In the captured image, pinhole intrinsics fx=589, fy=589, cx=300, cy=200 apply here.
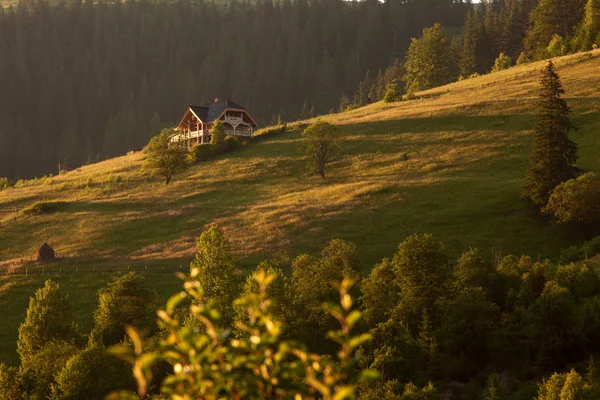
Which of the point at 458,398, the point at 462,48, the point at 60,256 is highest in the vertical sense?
the point at 462,48

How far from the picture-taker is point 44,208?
263ft

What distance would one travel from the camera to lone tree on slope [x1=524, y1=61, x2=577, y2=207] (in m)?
58.3

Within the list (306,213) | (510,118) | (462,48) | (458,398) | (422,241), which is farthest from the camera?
(462,48)

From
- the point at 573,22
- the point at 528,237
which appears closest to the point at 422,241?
the point at 528,237

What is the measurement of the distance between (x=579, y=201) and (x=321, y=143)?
1574 inches

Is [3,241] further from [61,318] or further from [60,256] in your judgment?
[61,318]

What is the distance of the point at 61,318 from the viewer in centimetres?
4062

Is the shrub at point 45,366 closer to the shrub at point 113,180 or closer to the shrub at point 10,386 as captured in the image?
the shrub at point 10,386

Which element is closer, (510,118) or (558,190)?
(558,190)

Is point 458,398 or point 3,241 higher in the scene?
point 3,241

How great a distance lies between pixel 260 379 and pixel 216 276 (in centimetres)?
3690

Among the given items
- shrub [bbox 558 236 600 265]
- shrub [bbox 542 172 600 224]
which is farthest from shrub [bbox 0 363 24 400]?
shrub [bbox 542 172 600 224]

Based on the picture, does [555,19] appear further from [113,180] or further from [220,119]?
[113,180]

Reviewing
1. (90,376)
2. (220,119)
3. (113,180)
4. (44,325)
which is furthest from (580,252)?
(220,119)
